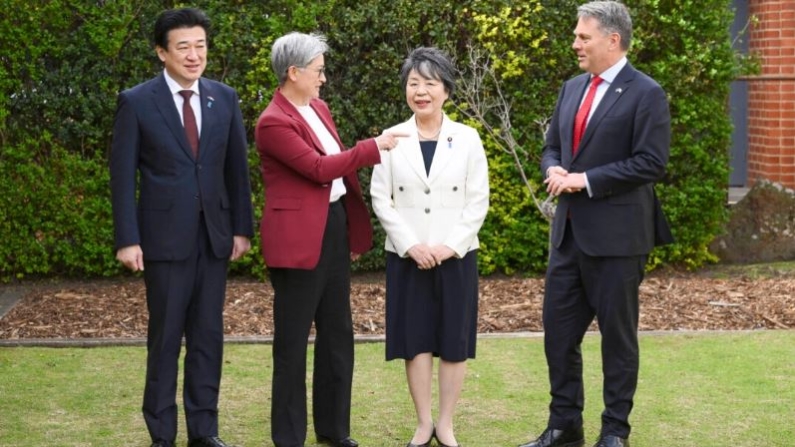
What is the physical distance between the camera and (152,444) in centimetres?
651

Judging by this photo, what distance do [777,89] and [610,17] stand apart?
7.36m

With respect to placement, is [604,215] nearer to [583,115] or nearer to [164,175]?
[583,115]

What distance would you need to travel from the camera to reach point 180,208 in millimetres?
6414

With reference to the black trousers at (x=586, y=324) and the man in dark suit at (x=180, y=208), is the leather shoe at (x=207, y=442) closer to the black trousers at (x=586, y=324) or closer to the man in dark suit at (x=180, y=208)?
the man in dark suit at (x=180, y=208)

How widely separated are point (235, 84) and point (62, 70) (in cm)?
136

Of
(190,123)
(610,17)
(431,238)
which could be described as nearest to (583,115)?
(610,17)

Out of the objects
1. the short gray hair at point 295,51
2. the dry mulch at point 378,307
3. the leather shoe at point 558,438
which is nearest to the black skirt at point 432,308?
the leather shoe at point 558,438

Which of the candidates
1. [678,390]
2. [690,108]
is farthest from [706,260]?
[678,390]

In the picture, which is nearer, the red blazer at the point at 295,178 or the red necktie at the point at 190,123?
the red blazer at the point at 295,178

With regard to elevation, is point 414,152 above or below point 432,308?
above

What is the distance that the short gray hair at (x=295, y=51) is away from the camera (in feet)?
20.4

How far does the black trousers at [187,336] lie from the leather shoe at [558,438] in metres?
1.59

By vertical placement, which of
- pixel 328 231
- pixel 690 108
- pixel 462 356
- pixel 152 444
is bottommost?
pixel 152 444

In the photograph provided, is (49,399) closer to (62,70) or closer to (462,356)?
(462,356)
